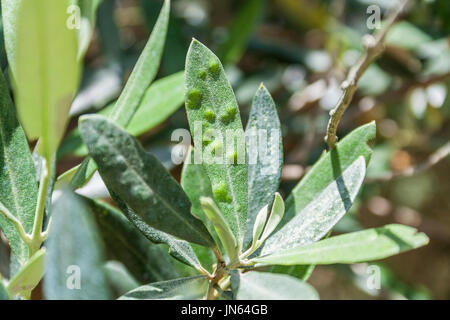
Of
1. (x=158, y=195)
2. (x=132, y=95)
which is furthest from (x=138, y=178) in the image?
(x=132, y=95)

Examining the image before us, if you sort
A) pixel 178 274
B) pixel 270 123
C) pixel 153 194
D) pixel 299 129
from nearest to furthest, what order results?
pixel 153 194
pixel 270 123
pixel 178 274
pixel 299 129

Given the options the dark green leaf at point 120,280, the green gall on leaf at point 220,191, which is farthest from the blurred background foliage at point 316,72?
the green gall on leaf at point 220,191

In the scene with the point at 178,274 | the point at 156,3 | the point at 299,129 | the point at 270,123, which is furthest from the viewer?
the point at 299,129

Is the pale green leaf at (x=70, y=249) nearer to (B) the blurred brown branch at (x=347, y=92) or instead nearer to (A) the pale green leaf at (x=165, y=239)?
(A) the pale green leaf at (x=165, y=239)

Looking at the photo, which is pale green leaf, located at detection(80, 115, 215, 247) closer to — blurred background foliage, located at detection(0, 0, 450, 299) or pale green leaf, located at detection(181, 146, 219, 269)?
pale green leaf, located at detection(181, 146, 219, 269)

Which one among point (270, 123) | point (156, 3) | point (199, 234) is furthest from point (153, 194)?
point (156, 3)

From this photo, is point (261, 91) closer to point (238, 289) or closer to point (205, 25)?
point (238, 289)

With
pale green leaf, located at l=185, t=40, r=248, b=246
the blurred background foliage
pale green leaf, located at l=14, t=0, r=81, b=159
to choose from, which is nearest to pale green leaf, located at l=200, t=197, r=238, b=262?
pale green leaf, located at l=185, t=40, r=248, b=246
